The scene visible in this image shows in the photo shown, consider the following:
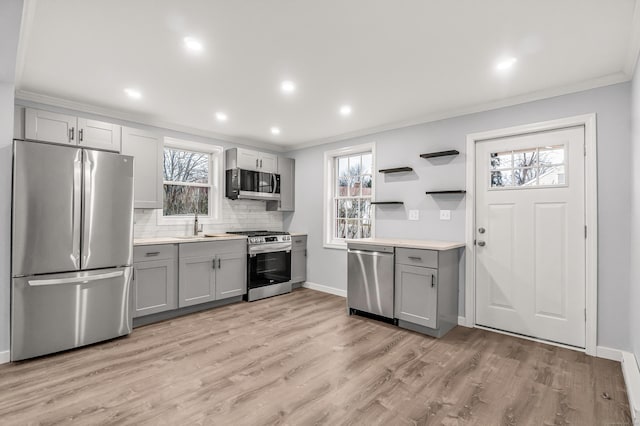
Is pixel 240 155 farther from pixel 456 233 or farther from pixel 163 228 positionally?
pixel 456 233

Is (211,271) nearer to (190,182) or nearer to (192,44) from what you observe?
(190,182)

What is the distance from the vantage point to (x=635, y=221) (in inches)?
95.7

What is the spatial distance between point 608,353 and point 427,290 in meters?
1.55

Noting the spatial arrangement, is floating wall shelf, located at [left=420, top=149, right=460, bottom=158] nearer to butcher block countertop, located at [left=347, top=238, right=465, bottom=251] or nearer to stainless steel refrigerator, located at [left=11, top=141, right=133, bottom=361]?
butcher block countertop, located at [left=347, top=238, right=465, bottom=251]

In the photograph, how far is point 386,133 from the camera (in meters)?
4.35

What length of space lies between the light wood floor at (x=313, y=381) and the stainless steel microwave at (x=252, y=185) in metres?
2.08

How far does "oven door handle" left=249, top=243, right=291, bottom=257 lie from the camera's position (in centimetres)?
454

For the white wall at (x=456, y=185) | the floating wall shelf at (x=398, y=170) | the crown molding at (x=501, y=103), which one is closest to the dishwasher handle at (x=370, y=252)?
the white wall at (x=456, y=185)

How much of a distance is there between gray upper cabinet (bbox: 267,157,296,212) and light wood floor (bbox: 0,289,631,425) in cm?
247

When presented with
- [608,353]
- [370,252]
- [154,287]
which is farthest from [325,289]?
[608,353]

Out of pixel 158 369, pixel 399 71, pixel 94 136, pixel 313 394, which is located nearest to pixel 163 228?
pixel 94 136

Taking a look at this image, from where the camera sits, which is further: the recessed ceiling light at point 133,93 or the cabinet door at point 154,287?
the cabinet door at point 154,287

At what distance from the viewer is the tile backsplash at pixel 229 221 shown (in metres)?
4.04

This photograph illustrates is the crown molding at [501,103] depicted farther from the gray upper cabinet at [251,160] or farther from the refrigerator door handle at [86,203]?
the refrigerator door handle at [86,203]
